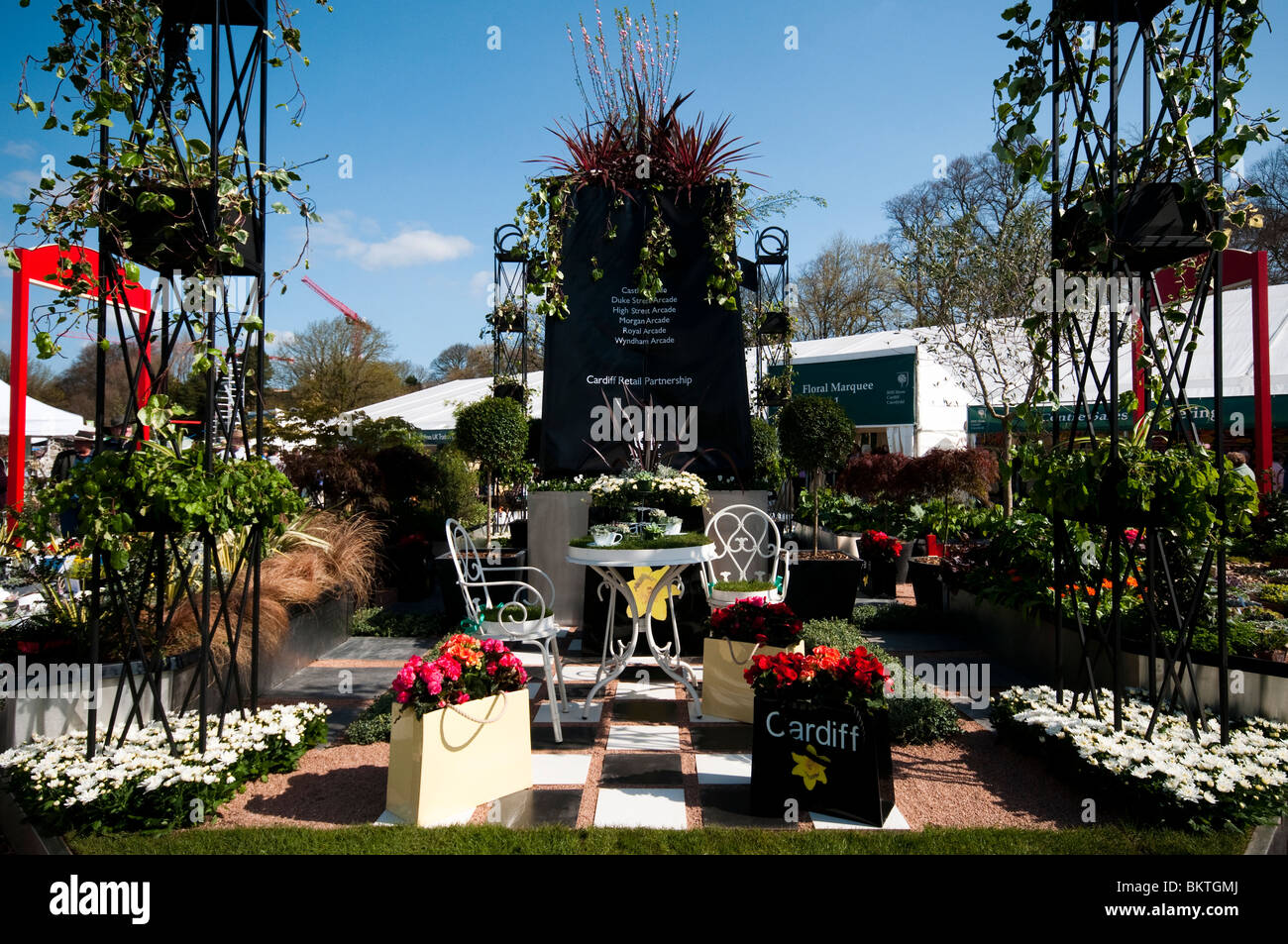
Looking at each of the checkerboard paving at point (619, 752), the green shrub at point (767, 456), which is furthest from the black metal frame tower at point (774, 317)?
the checkerboard paving at point (619, 752)

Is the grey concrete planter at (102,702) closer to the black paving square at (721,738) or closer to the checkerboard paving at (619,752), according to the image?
the checkerboard paving at (619,752)

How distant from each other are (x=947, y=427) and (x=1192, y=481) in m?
11.7

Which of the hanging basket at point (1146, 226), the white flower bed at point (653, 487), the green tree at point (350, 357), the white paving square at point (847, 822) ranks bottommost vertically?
the white paving square at point (847, 822)

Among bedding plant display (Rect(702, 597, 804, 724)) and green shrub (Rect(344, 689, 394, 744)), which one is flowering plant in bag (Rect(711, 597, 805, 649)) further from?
green shrub (Rect(344, 689, 394, 744))

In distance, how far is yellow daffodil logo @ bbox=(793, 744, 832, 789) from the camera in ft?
9.21

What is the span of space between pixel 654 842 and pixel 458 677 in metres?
0.92

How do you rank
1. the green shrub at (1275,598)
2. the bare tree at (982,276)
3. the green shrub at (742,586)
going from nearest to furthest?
the green shrub at (742,586) → the green shrub at (1275,598) → the bare tree at (982,276)

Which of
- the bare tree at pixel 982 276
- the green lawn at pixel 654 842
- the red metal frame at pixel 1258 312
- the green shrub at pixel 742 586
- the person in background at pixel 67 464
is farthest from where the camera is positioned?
the bare tree at pixel 982 276

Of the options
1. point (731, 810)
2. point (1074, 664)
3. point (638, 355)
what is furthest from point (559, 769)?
point (638, 355)

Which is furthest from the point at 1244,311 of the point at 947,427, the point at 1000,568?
the point at 1000,568

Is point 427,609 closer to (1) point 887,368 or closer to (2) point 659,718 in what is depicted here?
(2) point 659,718

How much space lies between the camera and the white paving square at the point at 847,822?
271 centimetres

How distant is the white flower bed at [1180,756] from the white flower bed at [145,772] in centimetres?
311

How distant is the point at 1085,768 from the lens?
2891 millimetres
